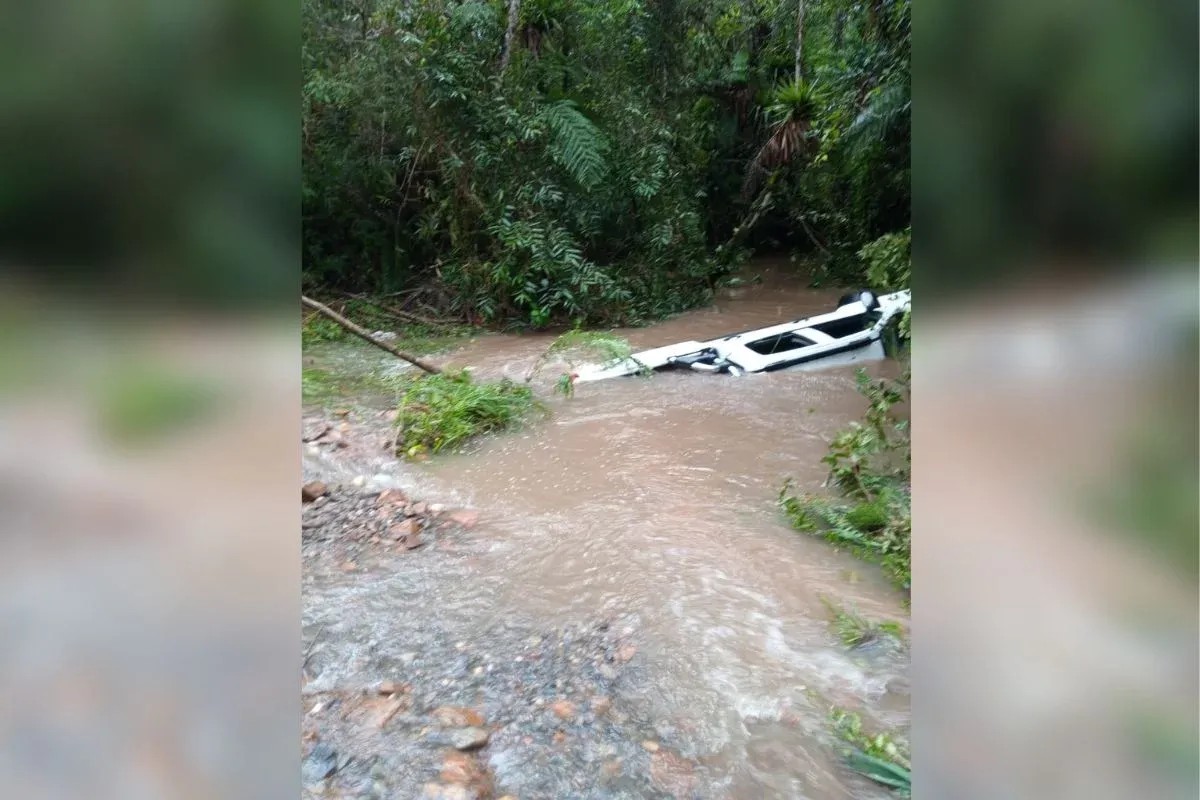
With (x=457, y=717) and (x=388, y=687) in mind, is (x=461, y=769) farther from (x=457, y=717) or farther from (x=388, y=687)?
(x=388, y=687)

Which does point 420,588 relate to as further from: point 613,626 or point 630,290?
point 630,290


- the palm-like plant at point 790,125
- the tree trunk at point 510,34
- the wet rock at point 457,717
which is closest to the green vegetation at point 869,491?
the wet rock at point 457,717

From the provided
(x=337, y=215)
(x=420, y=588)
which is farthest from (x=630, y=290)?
(x=420, y=588)

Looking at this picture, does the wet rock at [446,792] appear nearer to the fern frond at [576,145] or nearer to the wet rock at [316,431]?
the wet rock at [316,431]

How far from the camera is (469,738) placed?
9.02ft

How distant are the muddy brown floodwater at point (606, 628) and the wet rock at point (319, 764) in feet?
0.04

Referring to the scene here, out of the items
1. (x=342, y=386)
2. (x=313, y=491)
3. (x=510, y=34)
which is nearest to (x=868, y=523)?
(x=313, y=491)

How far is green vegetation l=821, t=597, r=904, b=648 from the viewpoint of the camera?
11.0ft

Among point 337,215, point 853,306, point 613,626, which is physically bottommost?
point 613,626
